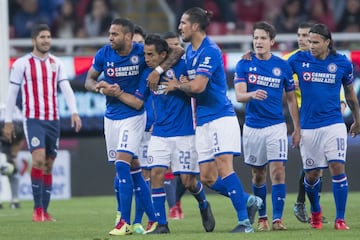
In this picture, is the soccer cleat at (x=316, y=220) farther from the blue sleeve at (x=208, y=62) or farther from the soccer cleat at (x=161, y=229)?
the blue sleeve at (x=208, y=62)

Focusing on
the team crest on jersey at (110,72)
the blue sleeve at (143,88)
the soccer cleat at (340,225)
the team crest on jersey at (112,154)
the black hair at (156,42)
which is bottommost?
the soccer cleat at (340,225)

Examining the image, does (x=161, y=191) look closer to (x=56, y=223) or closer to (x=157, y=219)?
(x=157, y=219)

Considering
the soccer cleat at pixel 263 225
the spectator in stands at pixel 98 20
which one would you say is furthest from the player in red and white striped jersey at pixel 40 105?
the spectator in stands at pixel 98 20

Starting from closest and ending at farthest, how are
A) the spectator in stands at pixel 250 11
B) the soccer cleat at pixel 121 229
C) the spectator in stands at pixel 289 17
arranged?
the soccer cleat at pixel 121 229
the spectator in stands at pixel 289 17
the spectator in stands at pixel 250 11

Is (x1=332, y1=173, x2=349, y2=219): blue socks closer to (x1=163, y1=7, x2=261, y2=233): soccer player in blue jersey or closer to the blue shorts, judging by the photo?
(x1=163, y1=7, x2=261, y2=233): soccer player in blue jersey

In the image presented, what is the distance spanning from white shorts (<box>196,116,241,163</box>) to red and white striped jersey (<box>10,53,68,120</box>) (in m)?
3.95

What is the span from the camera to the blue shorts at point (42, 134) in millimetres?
15539

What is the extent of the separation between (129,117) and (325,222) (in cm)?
299

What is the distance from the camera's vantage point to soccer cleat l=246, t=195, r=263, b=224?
1280cm

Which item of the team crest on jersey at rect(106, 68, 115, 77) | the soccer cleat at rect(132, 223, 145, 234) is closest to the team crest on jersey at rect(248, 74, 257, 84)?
the team crest on jersey at rect(106, 68, 115, 77)

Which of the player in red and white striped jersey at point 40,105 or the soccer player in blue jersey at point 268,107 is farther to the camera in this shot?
the player in red and white striped jersey at point 40,105

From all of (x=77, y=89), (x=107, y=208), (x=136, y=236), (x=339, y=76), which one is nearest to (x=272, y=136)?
(x=339, y=76)

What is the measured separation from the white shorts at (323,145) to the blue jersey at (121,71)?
1.93 metres

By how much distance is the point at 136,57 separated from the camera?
1297 cm
